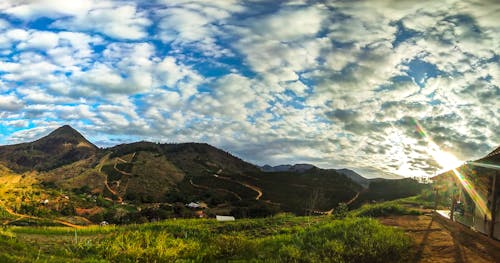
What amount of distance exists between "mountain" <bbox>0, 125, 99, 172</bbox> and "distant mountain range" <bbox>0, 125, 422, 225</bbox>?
278 mm

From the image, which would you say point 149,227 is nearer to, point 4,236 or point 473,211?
point 4,236

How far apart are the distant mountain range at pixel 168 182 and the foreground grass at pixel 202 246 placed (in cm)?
2515

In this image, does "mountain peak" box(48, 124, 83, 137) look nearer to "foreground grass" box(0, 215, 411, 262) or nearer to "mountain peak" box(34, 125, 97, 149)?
"mountain peak" box(34, 125, 97, 149)

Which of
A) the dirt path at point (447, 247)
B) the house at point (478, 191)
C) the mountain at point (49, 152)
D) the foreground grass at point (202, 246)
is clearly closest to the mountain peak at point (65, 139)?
the mountain at point (49, 152)

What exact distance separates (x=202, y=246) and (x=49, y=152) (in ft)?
440

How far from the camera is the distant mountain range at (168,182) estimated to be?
47.7 m

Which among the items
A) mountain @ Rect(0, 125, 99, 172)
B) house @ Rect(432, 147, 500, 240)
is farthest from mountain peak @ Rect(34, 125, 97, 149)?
house @ Rect(432, 147, 500, 240)

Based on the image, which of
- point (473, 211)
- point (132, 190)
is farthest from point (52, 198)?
point (473, 211)

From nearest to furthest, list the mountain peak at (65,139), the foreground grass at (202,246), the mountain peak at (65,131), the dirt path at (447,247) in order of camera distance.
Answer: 1. the foreground grass at (202,246)
2. the dirt path at (447,247)
3. the mountain peak at (65,139)
4. the mountain peak at (65,131)

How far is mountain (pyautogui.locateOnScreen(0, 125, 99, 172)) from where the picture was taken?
110 m

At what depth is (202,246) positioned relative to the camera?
31.2 ft

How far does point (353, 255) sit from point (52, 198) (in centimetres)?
4055

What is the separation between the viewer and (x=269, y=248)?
30.1ft

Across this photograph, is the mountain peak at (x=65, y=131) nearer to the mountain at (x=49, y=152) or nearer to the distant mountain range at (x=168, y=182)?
the mountain at (x=49, y=152)
